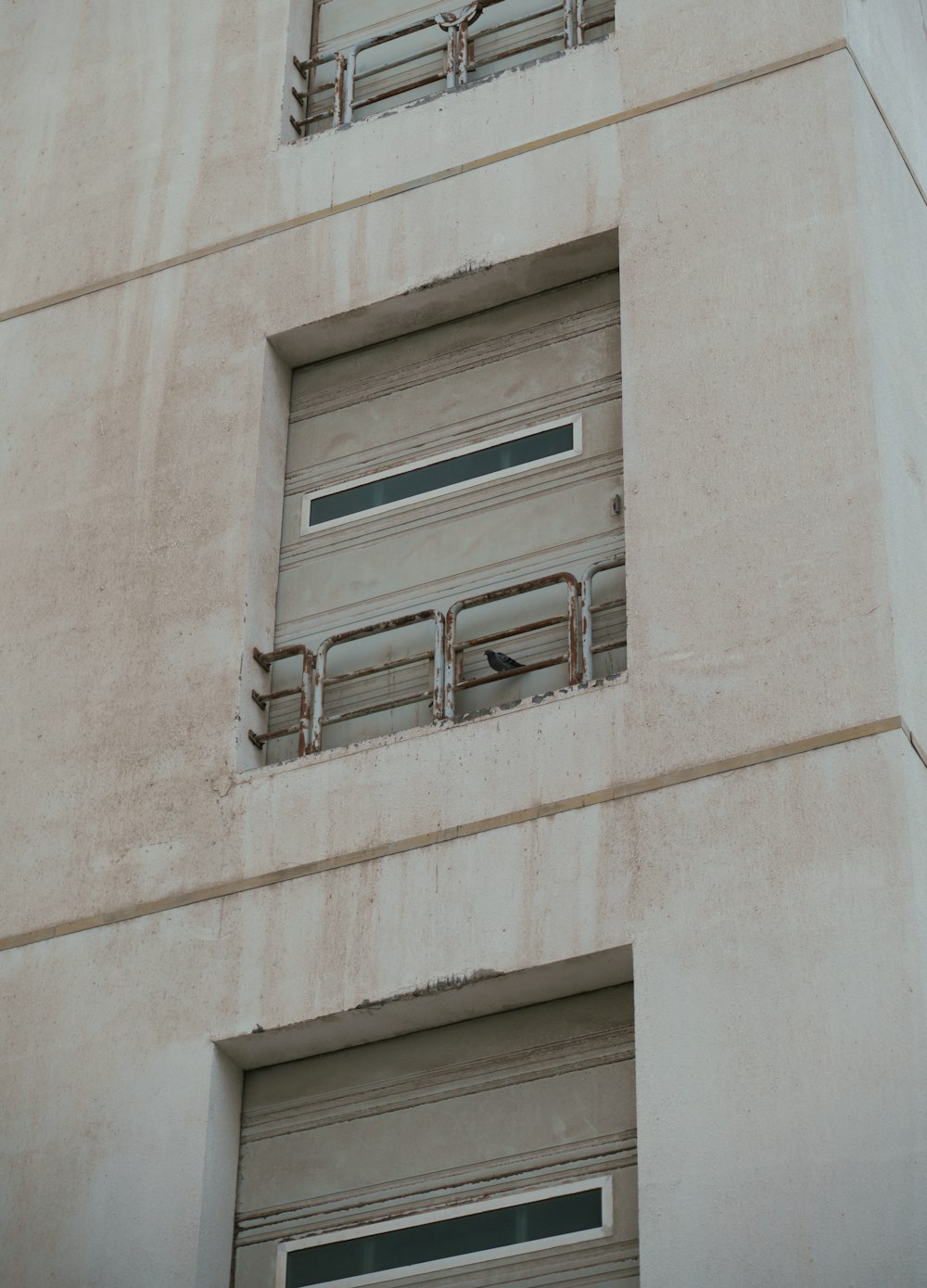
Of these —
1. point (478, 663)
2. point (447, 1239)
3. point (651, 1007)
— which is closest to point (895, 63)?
point (478, 663)

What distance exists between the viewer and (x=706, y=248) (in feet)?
42.7

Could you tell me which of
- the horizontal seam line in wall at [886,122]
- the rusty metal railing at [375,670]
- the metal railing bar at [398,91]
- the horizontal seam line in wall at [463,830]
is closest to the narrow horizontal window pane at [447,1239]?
the horizontal seam line in wall at [463,830]

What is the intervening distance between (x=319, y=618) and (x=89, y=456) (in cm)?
177

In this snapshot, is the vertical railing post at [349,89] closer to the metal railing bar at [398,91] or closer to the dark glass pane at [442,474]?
the metal railing bar at [398,91]

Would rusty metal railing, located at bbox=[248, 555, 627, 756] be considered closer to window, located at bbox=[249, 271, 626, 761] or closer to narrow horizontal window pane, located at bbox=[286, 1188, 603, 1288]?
window, located at bbox=[249, 271, 626, 761]

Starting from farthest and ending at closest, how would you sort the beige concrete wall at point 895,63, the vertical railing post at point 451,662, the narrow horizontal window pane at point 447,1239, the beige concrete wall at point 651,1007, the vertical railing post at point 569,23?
the vertical railing post at point 569,23, the beige concrete wall at point 895,63, the vertical railing post at point 451,662, the narrow horizontal window pane at point 447,1239, the beige concrete wall at point 651,1007

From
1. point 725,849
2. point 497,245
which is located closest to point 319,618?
point 497,245

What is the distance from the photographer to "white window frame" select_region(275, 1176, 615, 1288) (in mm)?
10891

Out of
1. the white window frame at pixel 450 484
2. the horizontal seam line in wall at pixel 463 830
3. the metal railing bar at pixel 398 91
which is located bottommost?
the horizontal seam line in wall at pixel 463 830

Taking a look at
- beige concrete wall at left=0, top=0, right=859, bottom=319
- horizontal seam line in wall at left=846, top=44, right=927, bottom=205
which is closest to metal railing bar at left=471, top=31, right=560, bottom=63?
beige concrete wall at left=0, top=0, right=859, bottom=319

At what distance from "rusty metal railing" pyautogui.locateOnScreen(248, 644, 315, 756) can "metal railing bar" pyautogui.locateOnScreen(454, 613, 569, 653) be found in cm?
81

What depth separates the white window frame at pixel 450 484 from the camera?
13242mm

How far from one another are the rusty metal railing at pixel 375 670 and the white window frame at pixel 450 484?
77cm

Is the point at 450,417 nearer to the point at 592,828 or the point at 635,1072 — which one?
the point at 592,828
